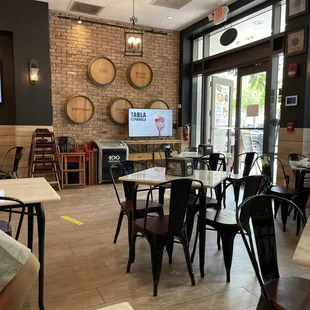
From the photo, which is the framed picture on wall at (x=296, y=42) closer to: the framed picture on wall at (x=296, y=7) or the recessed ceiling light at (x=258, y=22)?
the framed picture on wall at (x=296, y=7)

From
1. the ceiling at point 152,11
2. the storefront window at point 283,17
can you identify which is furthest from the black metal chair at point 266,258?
the ceiling at point 152,11

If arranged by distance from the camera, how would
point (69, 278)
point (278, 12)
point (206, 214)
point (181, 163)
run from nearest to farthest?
point (69, 278), point (206, 214), point (181, 163), point (278, 12)

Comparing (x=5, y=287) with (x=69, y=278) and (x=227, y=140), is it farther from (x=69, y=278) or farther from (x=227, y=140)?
(x=227, y=140)

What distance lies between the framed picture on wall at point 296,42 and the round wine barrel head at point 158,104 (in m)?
3.21

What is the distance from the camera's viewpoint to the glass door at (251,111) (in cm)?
581

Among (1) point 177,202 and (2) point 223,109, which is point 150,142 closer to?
(2) point 223,109

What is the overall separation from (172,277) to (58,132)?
4.81 m

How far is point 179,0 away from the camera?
5781mm

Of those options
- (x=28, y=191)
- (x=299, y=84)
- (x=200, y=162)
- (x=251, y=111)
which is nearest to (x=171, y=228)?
(x=28, y=191)

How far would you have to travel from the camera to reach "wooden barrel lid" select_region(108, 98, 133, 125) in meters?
6.96

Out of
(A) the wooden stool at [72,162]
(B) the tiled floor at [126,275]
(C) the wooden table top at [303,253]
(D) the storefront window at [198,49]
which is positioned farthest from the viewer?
(D) the storefront window at [198,49]

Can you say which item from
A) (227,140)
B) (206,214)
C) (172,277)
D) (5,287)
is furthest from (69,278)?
(227,140)

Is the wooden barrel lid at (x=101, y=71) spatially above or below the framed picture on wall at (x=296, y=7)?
below

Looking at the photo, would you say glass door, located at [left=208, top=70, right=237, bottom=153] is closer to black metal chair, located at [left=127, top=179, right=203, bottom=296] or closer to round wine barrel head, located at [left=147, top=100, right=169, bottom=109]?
round wine barrel head, located at [left=147, top=100, right=169, bottom=109]
